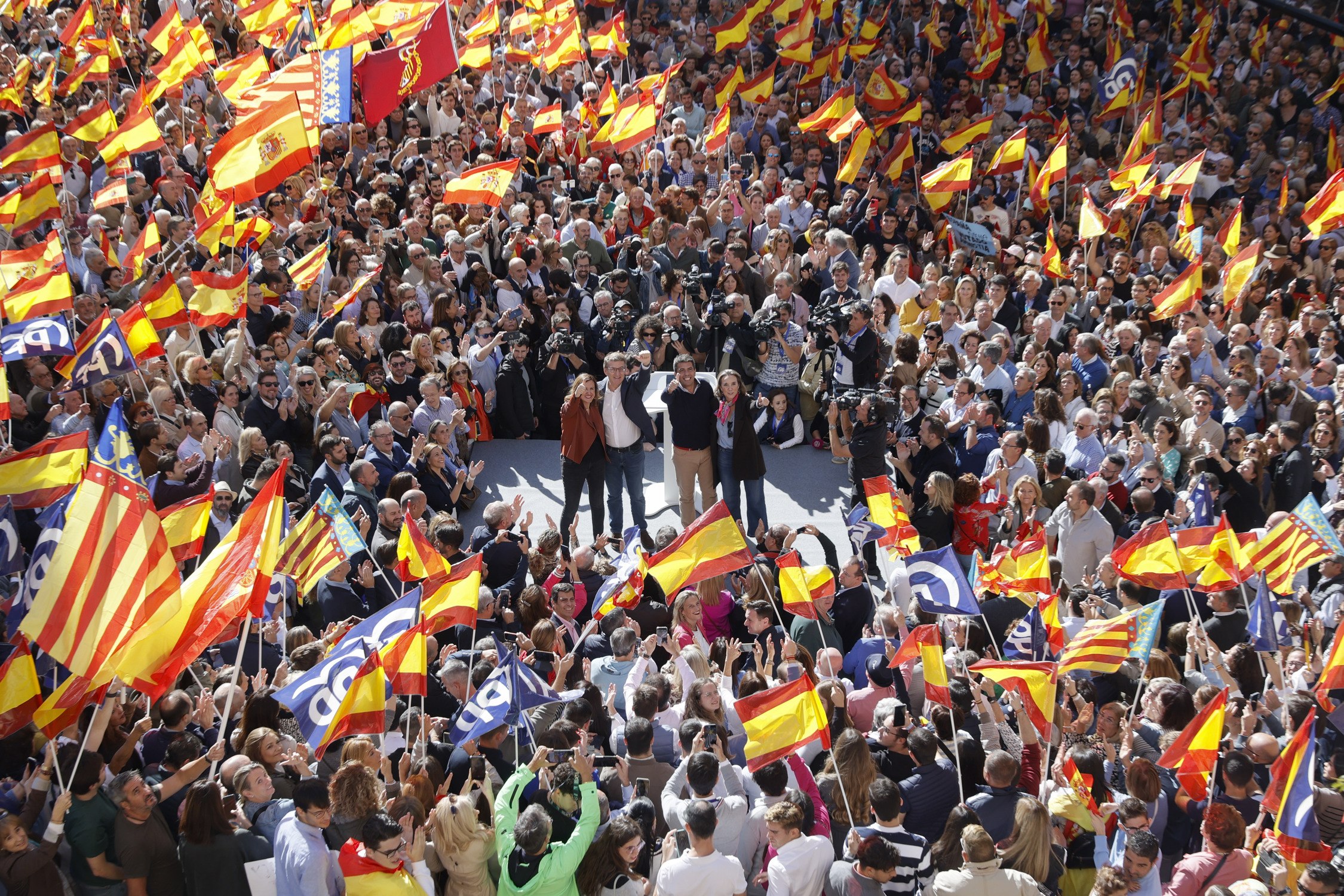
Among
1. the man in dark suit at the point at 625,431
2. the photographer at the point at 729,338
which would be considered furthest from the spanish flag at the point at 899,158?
the man in dark suit at the point at 625,431

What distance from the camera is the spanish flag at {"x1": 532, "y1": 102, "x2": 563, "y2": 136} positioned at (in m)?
16.4

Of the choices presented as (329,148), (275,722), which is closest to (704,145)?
(329,148)

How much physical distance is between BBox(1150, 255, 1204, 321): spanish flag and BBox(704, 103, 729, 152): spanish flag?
18.9 ft

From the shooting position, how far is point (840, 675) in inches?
341

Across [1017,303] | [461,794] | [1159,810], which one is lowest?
[1017,303]

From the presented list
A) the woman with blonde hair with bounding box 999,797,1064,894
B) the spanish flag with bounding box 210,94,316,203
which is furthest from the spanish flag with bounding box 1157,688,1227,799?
the spanish flag with bounding box 210,94,316,203

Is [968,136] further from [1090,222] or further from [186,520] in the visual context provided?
[186,520]

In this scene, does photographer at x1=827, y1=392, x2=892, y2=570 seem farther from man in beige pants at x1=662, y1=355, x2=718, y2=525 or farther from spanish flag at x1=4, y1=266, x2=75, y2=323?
spanish flag at x1=4, y1=266, x2=75, y2=323

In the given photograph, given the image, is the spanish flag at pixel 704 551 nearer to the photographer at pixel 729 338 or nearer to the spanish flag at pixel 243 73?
the photographer at pixel 729 338

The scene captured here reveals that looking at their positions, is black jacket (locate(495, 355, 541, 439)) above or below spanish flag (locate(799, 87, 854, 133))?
below

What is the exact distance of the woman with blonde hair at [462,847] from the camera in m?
6.17

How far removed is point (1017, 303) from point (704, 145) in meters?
4.83

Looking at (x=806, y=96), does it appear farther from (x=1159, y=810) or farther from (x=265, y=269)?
(x=1159, y=810)

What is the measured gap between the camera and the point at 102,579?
6672 mm
